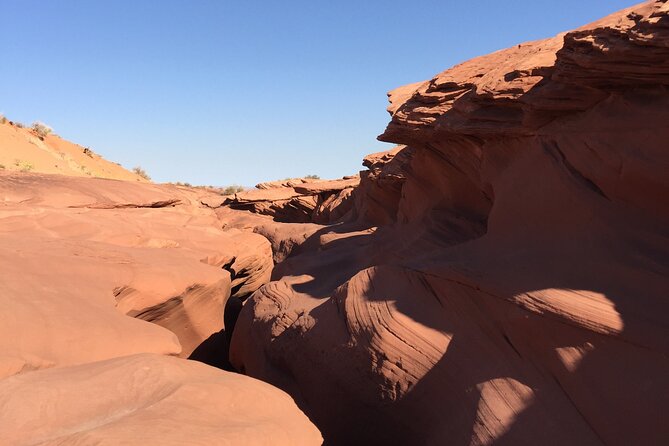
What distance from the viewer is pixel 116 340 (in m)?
4.46

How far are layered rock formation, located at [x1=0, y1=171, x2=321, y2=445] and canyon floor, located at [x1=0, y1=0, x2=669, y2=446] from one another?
0.8 inches

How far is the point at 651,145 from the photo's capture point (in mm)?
3900

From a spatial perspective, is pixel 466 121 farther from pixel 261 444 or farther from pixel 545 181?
pixel 261 444

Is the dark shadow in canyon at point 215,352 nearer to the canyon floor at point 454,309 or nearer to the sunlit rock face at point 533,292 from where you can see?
the canyon floor at point 454,309

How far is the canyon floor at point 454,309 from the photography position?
3090 mm

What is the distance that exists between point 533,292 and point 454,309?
2.68ft

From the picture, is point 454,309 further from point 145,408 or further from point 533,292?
point 145,408

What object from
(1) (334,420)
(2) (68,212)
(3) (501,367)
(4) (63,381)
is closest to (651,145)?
(3) (501,367)

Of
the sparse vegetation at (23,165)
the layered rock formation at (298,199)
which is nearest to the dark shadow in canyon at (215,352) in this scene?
the layered rock formation at (298,199)

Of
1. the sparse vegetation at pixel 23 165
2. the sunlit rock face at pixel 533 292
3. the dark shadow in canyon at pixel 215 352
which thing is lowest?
the dark shadow in canyon at pixel 215 352

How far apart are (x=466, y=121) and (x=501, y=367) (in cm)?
281

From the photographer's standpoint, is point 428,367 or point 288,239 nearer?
point 428,367

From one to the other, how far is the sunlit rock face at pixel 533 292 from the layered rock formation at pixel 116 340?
1462 millimetres

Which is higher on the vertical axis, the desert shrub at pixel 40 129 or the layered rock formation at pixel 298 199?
the desert shrub at pixel 40 129
